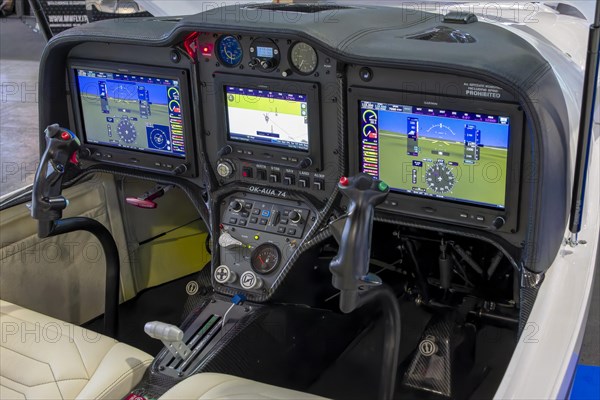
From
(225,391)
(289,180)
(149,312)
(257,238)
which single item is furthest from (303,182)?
(149,312)

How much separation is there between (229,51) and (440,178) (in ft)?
2.61

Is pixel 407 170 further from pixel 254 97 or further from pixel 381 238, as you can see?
pixel 381 238

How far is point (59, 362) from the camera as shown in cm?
206

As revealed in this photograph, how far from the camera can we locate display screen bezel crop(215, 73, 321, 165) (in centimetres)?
222

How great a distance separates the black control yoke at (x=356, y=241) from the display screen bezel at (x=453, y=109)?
1.26 feet

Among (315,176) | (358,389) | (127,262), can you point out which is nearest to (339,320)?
(358,389)

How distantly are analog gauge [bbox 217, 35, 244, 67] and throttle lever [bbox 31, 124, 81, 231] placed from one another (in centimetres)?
54

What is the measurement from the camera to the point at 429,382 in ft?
8.30

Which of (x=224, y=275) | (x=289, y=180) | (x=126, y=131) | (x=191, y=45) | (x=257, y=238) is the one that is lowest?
(x=224, y=275)

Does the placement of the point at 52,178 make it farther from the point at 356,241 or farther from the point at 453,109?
the point at 453,109

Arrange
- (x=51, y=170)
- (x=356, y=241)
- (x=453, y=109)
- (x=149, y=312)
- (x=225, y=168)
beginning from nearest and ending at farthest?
(x=356, y=241)
(x=453, y=109)
(x=51, y=170)
(x=225, y=168)
(x=149, y=312)

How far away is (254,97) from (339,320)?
0.99 meters

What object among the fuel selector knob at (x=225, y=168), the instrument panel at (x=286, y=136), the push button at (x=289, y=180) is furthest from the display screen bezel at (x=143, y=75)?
the push button at (x=289, y=180)

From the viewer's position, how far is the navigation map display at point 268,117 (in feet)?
7.43
